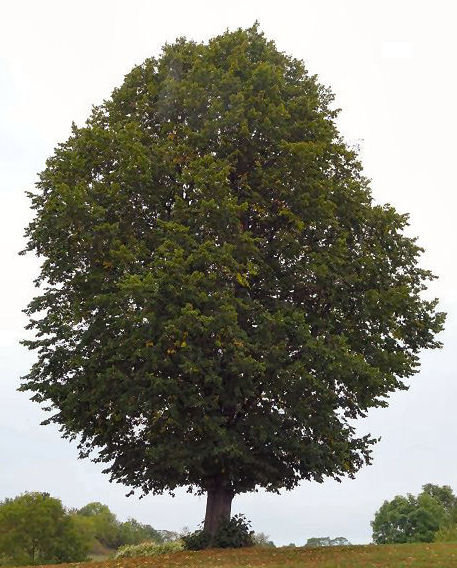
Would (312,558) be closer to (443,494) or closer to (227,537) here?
(227,537)

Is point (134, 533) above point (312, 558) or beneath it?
above

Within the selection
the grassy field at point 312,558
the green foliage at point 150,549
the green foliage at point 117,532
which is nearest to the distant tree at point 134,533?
the green foliage at point 117,532

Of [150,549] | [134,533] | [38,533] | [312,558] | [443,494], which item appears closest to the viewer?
[312,558]

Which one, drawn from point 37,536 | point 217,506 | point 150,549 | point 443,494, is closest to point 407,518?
point 443,494

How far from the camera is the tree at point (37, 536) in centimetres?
3694

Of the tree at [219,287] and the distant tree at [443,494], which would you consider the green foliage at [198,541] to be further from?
the distant tree at [443,494]

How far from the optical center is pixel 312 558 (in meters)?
19.7

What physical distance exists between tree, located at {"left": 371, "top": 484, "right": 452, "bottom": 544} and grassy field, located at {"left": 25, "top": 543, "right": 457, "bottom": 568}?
6458 cm

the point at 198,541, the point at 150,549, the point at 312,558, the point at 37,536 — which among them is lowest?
the point at 312,558

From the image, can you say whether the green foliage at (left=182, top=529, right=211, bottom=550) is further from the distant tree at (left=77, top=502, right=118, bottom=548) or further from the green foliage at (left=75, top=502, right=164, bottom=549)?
the distant tree at (left=77, top=502, right=118, bottom=548)

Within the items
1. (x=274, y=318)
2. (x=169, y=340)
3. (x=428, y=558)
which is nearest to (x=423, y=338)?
(x=274, y=318)

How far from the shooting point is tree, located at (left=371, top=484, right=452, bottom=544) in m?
82.6

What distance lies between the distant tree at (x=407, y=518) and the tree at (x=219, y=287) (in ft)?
212

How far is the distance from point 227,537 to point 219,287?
9.48 metres
